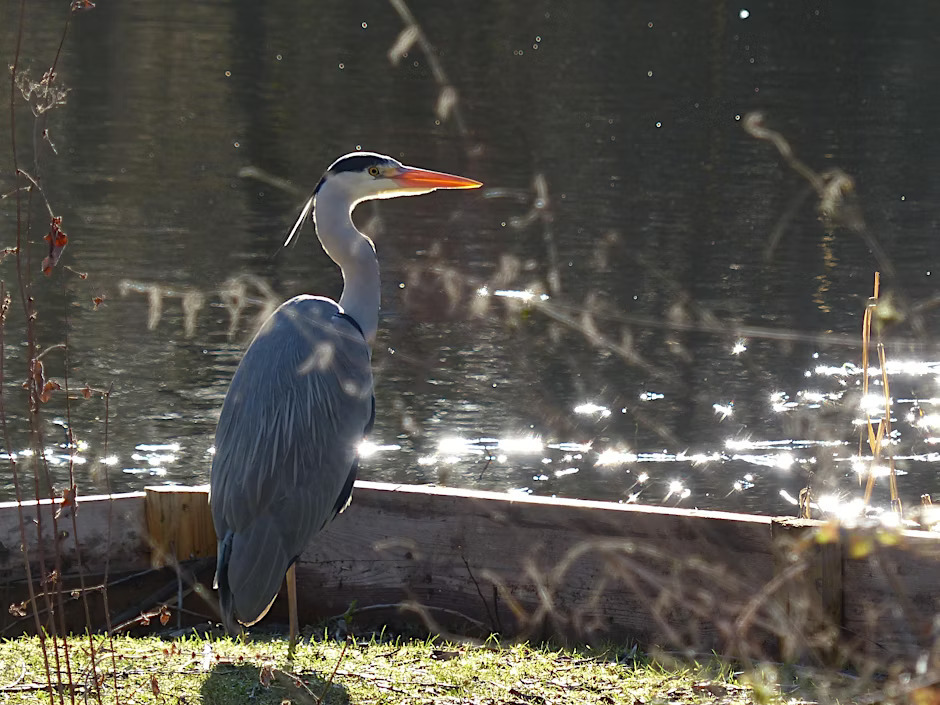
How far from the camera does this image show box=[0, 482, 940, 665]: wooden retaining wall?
13.8ft

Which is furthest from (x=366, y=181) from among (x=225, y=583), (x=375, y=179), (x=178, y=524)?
(x=225, y=583)

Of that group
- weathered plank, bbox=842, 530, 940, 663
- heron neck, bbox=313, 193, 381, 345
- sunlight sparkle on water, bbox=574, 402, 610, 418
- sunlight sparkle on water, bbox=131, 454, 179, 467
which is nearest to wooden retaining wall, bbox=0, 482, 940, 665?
weathered plank, bbox=842, 530, 940, 663

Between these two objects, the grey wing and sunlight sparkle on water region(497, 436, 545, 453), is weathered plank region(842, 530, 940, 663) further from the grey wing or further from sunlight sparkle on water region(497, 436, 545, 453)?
sunlight sparkle on water region(497, 436, 545, 453)

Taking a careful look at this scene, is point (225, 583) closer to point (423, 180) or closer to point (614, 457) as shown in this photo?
point (423, 180)

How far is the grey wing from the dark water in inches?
21.4

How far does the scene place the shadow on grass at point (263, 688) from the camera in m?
3.90

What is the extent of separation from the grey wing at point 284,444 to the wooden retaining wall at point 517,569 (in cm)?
23

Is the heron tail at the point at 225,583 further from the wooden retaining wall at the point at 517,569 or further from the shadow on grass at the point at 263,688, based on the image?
the shadow on grass at the point at 263,688

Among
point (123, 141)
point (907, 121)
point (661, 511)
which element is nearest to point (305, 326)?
point (661, 511)

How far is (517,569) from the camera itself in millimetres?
4664

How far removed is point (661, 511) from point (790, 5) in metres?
34.0

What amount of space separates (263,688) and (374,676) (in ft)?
1.07

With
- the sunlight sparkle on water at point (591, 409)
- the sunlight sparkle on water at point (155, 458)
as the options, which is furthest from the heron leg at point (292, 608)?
the sunlight sparkle on water at point (591, 409)

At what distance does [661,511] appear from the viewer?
452 cm
